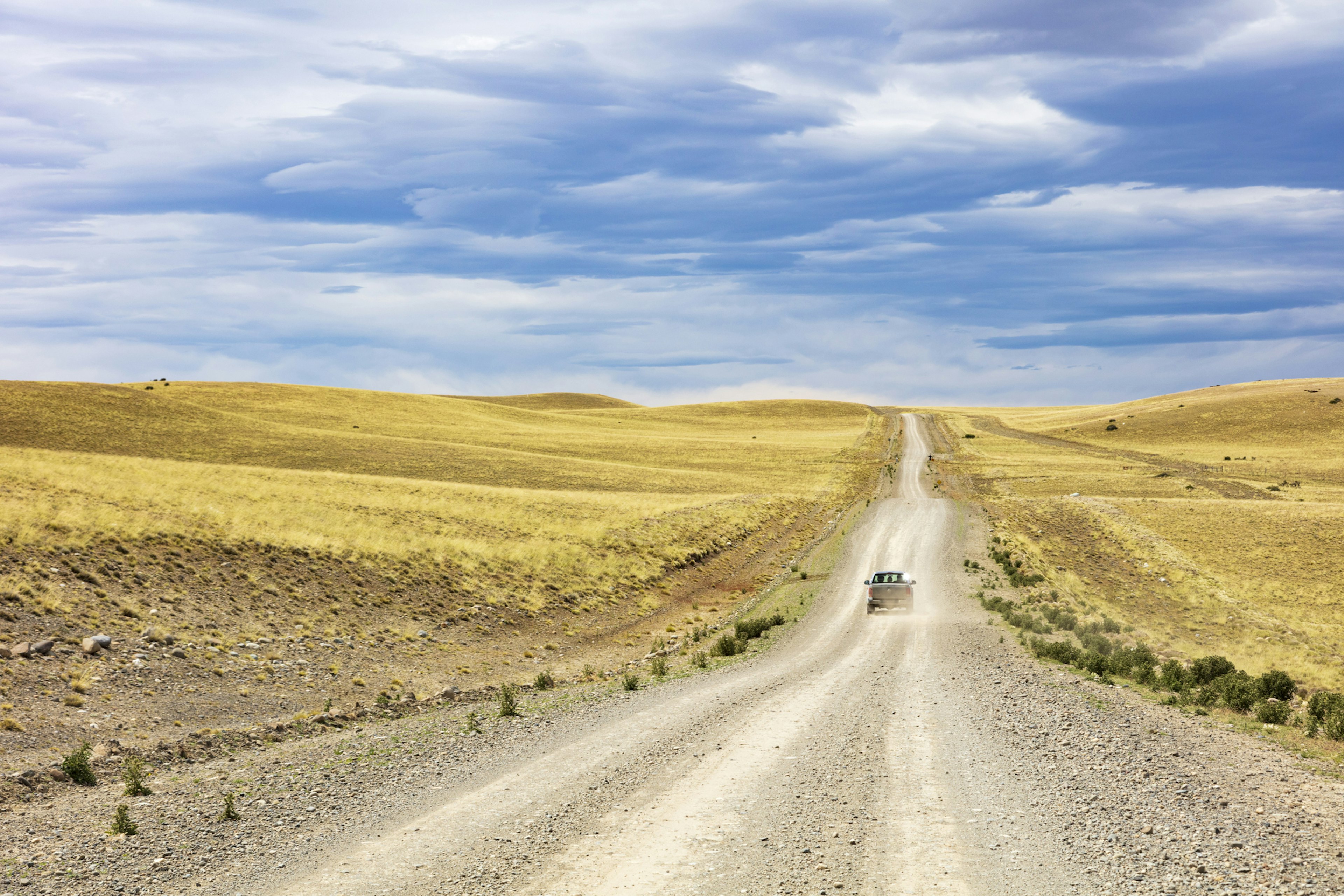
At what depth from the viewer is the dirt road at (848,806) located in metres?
8.43

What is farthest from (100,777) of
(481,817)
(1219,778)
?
(1219,778)

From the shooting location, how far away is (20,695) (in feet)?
50.9

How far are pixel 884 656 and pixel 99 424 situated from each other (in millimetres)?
66775

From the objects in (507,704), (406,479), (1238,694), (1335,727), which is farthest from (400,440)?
(1335,727)

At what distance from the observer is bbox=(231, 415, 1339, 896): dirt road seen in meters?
8.43

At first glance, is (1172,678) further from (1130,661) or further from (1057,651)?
(1057,651)

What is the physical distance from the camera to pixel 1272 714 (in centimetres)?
1415

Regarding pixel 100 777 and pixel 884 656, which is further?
pixel 884 656

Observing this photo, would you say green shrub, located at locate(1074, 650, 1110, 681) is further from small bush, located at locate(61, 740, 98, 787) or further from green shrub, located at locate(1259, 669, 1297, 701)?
small bush, located at locate(61, 740, 98, 787)

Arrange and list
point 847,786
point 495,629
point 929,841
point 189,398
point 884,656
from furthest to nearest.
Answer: point 189,398 < point 495,629 < point 884,656 < point 847,786 < point 929,841

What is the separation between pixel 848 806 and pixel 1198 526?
1882 inches

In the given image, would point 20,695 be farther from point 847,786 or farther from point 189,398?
point 189,398

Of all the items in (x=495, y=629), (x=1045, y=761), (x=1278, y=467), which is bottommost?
(x=495, y=629)

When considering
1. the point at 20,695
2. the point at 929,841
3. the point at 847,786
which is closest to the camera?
the point at 929,841
